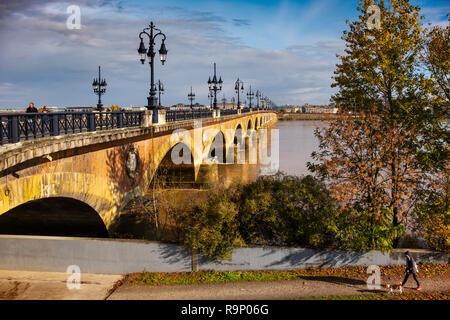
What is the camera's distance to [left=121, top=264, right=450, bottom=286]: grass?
13336mm

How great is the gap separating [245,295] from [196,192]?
19.0 metres

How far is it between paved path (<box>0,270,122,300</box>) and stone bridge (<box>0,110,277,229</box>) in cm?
262

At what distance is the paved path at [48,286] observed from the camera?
12398mm

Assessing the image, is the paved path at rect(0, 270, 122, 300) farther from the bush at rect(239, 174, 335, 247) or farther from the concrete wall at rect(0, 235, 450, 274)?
the bush at rect(239, 174, 335, 247)

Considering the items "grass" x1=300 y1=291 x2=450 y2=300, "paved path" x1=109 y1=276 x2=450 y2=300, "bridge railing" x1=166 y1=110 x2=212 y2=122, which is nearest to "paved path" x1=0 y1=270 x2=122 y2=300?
"paved path" x1=109 y1=276 x2=450 y2=300

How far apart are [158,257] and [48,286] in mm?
4007

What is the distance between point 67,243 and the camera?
560 inches

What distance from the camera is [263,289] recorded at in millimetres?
12594

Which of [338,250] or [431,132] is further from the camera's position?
[431,132]

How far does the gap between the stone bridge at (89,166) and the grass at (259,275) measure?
11.2ft

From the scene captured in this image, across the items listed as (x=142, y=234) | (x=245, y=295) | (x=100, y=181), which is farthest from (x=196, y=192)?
(x=245, y=295)

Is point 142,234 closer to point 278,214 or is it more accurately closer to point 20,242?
point 20,242

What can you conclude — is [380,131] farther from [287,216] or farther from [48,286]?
[48,286]
